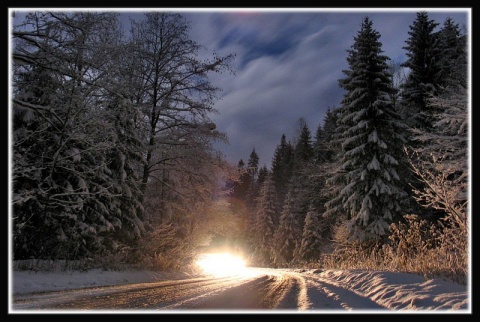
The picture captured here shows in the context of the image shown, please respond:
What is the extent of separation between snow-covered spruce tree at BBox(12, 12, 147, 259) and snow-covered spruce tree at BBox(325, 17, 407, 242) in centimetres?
1401

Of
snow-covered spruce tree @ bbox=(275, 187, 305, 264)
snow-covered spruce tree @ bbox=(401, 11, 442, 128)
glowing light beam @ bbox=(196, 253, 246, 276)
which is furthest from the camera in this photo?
snow-covered spruce tree @ bbox=(275, 187, 305, 264)

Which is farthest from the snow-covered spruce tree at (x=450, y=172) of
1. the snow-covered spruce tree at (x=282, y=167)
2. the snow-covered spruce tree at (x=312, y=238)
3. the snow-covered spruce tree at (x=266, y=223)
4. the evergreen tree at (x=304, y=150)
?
the snow-covered spruce tree at (x=282, y=167)

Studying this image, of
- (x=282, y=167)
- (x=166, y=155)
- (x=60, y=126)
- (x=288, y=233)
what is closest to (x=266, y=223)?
(x=288, y=233)

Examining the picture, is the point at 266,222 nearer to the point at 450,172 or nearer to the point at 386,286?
the point at 450,172

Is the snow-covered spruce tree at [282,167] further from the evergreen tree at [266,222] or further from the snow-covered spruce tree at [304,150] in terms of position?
the snow-covered spruce tree at [304,150]

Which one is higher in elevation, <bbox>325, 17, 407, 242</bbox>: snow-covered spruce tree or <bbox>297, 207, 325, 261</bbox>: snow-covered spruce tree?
<bbox>325, 17, 407, 242</bbox>: snow-covered spruce tree

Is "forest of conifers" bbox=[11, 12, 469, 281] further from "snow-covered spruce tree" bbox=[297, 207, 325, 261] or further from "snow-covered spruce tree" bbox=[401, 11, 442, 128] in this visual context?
"snow-covered spruce tree" bbox=[297, 207, 325, 261]

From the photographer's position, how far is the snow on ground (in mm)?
4432

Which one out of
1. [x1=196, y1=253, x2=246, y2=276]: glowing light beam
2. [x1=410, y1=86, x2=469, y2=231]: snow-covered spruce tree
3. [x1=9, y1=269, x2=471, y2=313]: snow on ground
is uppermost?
[x1=410, y1=86, x2=469, y2=231]: snow-covered spruce tree

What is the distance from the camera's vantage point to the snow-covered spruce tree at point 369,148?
1947cm

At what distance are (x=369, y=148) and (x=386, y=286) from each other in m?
15.4

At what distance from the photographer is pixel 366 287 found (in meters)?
7.20

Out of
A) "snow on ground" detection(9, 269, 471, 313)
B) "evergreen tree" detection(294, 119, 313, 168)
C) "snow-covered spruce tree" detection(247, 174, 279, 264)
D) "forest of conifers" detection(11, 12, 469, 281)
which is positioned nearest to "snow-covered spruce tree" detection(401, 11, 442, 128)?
"forest of conifers" detection(11, 12, 469, 281)

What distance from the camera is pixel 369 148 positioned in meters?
20.6
